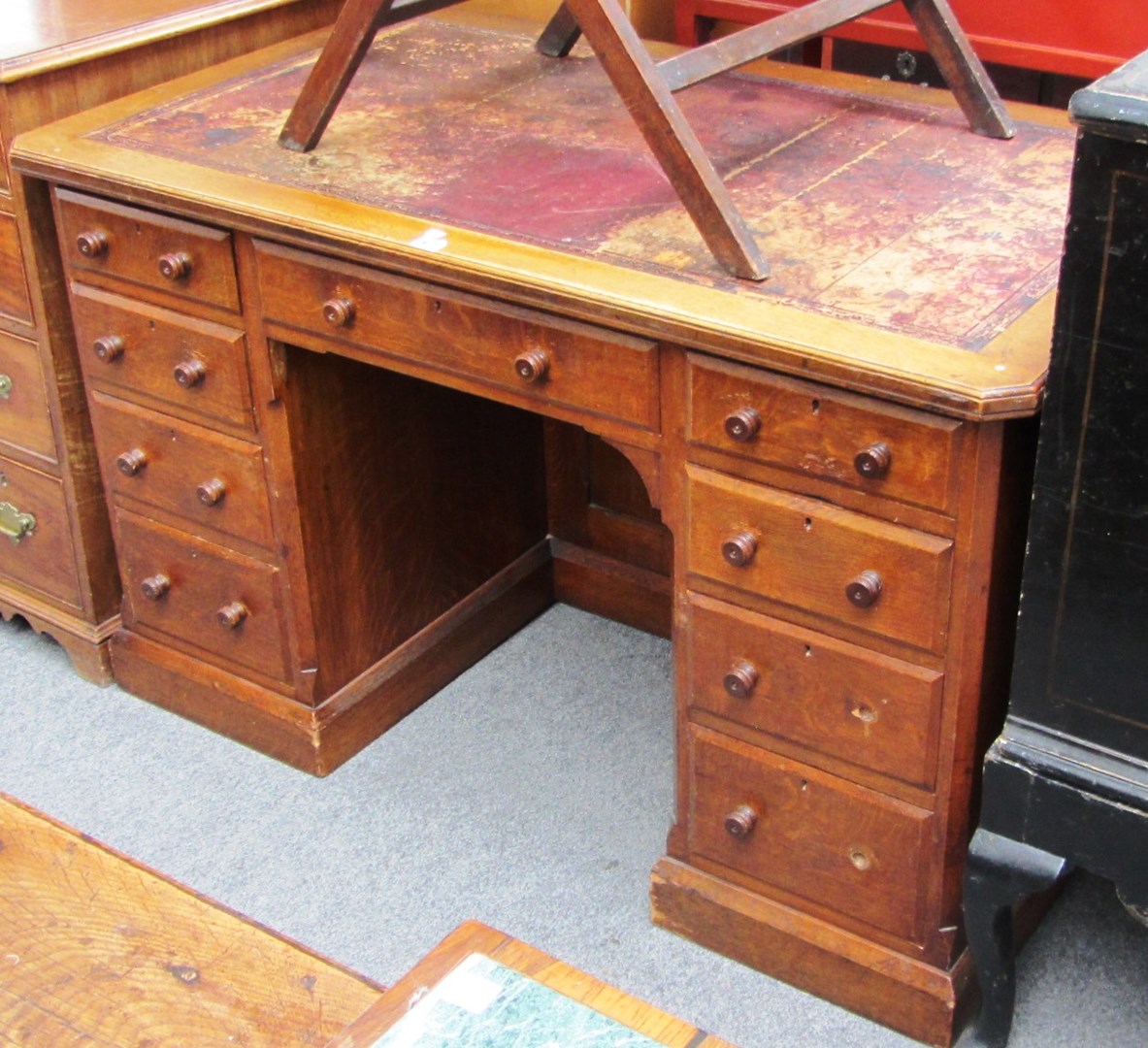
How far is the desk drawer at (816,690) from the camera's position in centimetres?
189

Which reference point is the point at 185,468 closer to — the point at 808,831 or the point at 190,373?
the point at 190,373

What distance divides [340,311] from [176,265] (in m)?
0.31

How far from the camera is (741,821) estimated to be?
82.1 inches

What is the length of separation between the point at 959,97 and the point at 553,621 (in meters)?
1.23

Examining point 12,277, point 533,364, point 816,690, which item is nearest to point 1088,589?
point 816,690

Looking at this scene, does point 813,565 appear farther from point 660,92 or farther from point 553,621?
point 553,621

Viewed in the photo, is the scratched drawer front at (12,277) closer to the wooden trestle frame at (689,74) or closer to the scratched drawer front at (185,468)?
the scratched drawer front at (185,468)

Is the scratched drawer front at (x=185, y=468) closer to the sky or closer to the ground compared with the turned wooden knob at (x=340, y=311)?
closer to the ground

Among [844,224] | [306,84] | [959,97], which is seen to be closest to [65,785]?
[306,84]

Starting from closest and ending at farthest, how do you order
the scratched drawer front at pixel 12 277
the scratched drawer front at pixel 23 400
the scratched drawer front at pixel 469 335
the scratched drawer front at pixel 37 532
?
1. the scratched drawer front at pixel 469 335
2. the scratched drawer front at pixel 12 277
3. the scratched drawer front at pixel 23 400
4. the scratched drawer front at pixel 37 532

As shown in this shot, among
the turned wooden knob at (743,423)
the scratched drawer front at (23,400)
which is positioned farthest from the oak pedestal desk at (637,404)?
the scratched drawer front at (23,400)

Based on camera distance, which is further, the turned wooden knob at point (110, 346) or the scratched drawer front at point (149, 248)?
the turned wooden knob at point (110, 346)

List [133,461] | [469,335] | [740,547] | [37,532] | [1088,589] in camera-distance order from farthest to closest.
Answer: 1. [37,532]
2. [133,461]
3. [469,335]
4. [740,547]
5. [1088,589]

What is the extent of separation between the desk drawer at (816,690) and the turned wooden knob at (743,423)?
10.1 inches
